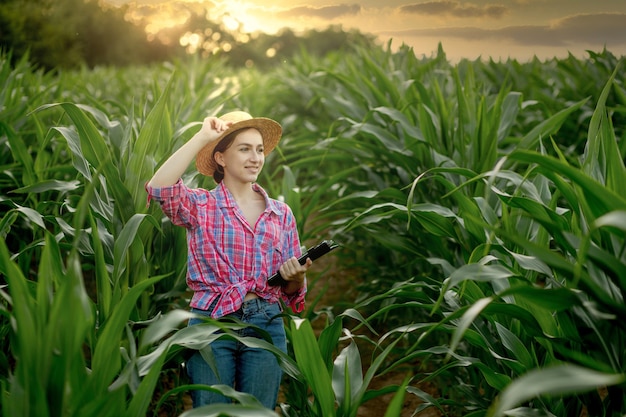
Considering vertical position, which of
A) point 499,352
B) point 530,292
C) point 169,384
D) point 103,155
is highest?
point 103,155

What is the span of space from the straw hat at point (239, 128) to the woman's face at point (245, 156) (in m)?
0.03

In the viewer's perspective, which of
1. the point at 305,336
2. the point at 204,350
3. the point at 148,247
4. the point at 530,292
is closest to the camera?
the point at 530,292

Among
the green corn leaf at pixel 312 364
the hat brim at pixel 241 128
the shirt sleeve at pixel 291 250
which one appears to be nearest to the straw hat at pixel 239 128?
the hat brim at pixel 241 128

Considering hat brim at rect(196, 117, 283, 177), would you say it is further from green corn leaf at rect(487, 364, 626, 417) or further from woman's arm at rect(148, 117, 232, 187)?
green corn leaf at rect(487, 364, 626, 417)

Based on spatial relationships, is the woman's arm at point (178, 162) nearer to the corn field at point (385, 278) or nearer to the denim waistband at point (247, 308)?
the corn field at point (385, 278)

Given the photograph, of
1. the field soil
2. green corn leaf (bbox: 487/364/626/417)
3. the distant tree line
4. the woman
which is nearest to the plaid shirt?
the woman

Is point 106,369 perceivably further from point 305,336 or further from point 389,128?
point 389,128

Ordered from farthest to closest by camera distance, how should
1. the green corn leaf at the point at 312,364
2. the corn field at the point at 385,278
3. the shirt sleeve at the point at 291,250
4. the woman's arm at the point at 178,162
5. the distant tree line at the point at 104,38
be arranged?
the distant tree line at the point at 104,38 < the shirt sleeve at the point at 291,250 < the woman's arm at the point at 178,162 < the green corn leaf at the point at 312,364 < the corn field at the point at 385,278

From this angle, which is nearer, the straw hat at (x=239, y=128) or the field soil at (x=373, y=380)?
the straw hat at (x=239, y=128)

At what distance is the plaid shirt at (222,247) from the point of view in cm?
170

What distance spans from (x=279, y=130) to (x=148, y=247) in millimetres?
650

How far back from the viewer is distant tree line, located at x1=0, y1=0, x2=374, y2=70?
51.2 ft

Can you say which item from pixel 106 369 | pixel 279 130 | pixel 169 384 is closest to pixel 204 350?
pixel 106 369

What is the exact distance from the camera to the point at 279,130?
6.14 ft
